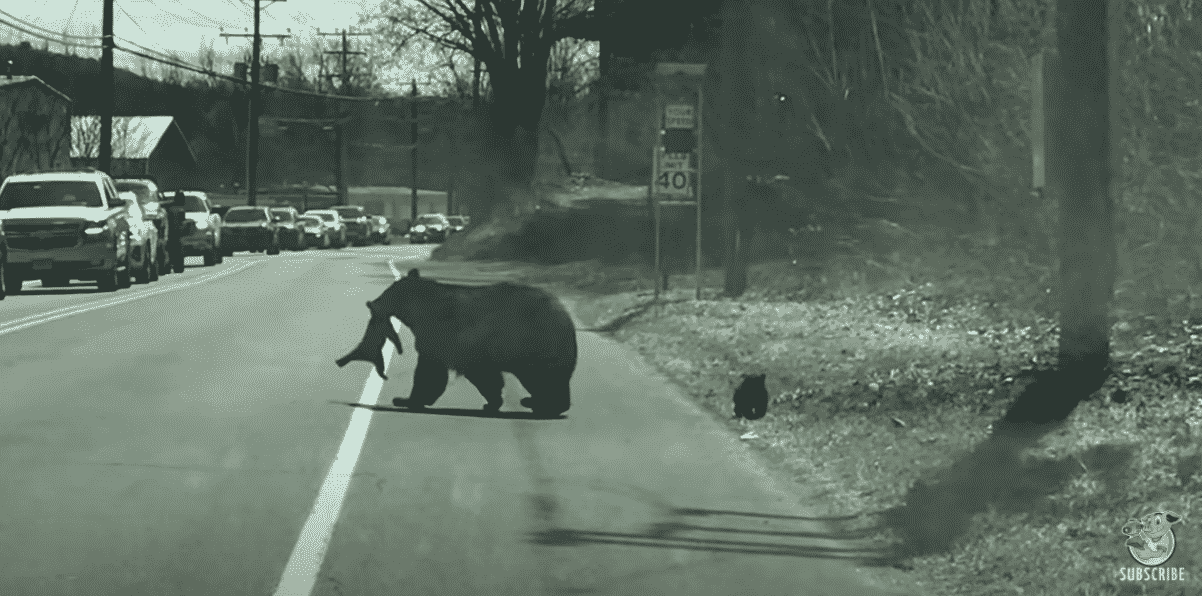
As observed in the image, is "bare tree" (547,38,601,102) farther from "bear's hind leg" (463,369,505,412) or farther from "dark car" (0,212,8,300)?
"bear's hind leg" (463,369,505,412)

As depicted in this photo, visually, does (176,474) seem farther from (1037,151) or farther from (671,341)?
(671,341)

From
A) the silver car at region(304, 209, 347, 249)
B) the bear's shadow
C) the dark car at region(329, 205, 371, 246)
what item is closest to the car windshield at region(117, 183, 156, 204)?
the bear's shadow

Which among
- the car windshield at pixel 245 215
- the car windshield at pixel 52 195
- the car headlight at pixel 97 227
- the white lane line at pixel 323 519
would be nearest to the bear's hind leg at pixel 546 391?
the white lane line at pixel 323 519

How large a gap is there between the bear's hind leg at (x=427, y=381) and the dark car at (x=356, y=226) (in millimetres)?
80757

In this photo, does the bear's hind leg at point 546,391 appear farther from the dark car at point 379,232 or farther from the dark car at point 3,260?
the dark car at point 379,232

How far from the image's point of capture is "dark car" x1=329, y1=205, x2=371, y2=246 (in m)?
94.8

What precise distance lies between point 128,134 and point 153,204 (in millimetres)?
72400

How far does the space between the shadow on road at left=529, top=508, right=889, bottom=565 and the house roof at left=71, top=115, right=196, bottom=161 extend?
86157 mm

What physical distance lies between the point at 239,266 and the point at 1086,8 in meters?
40.4

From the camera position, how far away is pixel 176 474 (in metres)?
11.9

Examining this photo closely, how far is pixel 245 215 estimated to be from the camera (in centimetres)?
7106

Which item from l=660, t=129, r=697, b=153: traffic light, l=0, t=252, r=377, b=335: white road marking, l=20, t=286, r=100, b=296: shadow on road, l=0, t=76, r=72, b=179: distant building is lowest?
l=20, t=286, r=100, b=296: shadow on road

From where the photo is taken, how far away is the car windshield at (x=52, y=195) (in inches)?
1453

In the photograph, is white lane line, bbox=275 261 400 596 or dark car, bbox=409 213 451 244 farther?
dark car, bbox=409 213 451 244
